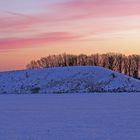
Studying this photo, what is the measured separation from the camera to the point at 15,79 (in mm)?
63469

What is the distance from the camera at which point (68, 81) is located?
56.8 m

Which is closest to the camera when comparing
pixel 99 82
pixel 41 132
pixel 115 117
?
pixel 41 132

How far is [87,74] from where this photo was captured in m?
56.9

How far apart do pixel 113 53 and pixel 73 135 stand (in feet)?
265

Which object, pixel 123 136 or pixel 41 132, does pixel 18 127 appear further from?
pixel 123 136

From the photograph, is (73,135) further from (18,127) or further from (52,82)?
(52,82)

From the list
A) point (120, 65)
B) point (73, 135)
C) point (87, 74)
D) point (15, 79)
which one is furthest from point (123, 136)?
point (120, 65)

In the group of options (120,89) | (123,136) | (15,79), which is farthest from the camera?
(15,79)

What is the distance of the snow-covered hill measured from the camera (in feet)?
168

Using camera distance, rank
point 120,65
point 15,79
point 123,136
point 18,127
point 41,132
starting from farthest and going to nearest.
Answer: point 120,65 < point 15,79 < point 18,127 < point 41,132 < point 123,136

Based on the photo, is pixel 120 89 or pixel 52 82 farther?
pixel 52 82

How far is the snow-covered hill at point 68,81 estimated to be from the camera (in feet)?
168

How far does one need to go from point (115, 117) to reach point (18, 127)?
12.9 ft

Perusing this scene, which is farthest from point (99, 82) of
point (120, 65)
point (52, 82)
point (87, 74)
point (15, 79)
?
point (120, 65)
